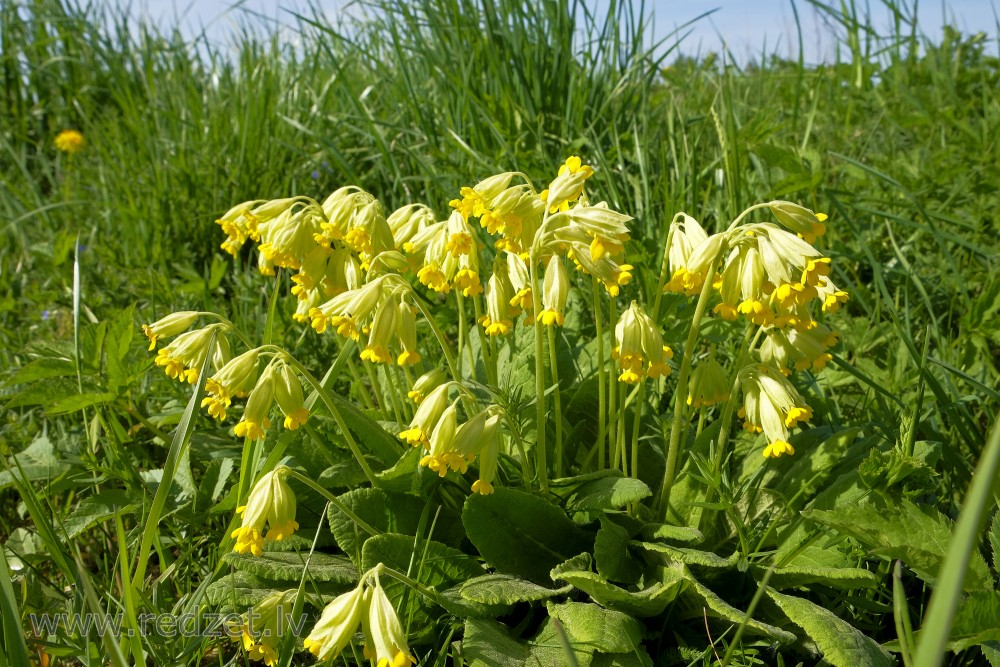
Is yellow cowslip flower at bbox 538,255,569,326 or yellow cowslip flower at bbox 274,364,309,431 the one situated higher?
yellow cowslip flower at bbox 538,255,569,326

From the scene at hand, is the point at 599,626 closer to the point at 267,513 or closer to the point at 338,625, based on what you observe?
the point at 338,625

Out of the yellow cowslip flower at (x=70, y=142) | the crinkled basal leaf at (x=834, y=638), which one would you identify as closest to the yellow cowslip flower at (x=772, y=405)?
the crinkled basal leaf at (x=834, y=638)

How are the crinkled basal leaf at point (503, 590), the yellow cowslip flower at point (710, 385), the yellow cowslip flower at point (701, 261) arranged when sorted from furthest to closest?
the yellow cowslip flower at point (710, 385) → the crinkled basal leaf at point (503, 590) → the yellow cowslip flower at point (701, 261)

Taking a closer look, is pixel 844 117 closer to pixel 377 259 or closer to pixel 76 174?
pixel 377 259

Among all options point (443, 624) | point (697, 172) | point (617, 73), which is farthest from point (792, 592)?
point (617, 73)

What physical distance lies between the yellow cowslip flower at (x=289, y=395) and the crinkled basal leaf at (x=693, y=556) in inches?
33.5

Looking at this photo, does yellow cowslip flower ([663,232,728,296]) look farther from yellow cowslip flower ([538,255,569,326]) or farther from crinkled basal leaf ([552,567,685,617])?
crinkled basal leaf ([552,567,685,617])

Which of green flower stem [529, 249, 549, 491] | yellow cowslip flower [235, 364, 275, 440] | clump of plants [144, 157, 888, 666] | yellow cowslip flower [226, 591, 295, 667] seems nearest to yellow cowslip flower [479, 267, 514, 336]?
clump of plants [144, 157, 888, 666]

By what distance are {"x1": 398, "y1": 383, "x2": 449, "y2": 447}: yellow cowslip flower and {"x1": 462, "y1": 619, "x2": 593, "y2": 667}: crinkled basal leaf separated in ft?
1.50

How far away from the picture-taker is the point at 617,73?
14.0ft

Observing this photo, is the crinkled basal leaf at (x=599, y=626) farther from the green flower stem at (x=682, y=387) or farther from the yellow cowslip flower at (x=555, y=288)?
the yellow cowslip flower at (x=555, y=288)

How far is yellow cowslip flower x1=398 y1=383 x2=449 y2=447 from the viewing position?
74.1 inches

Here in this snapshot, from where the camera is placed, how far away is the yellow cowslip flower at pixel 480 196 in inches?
78.0

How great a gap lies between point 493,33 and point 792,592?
297 cm
